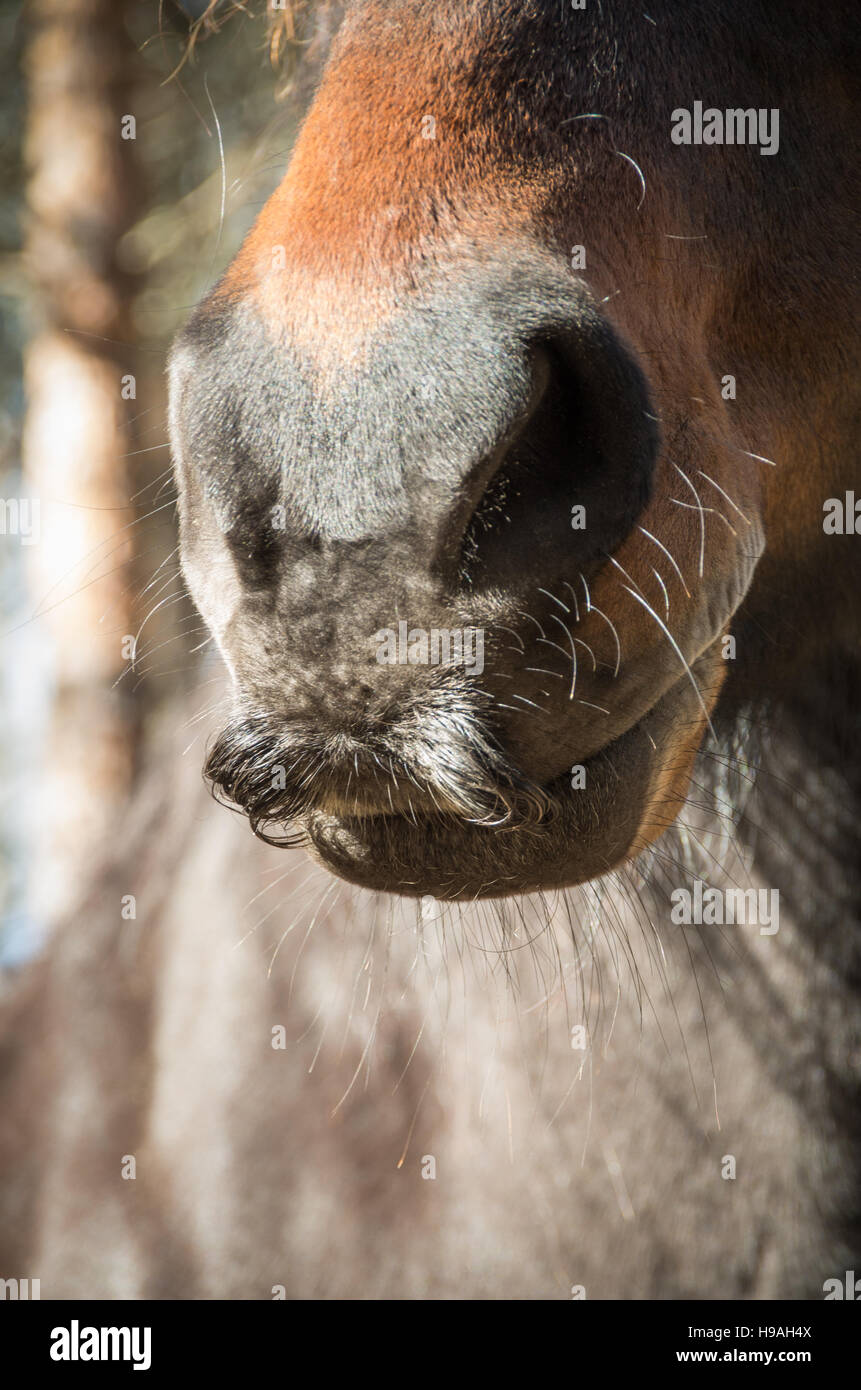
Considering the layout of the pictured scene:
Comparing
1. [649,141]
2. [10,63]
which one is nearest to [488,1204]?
[649,141]

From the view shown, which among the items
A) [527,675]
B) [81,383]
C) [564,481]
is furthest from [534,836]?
[81,383]

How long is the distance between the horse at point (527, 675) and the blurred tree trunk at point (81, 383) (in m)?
1.95

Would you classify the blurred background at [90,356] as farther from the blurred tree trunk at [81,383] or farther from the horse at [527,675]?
the horse at [527,675]

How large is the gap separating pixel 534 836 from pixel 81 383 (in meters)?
3.56

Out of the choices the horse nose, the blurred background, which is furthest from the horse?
the blurred background

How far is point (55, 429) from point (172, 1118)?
2877 millimetres

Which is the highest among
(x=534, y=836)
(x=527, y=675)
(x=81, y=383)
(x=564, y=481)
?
(x=81, y=383)

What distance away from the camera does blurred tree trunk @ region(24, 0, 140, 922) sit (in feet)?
12.9

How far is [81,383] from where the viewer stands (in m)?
4.11

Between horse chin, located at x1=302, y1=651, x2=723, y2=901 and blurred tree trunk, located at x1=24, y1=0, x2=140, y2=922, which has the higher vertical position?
blurred tree trunk, located at x1=24, y1=0, x2=140, y2=922

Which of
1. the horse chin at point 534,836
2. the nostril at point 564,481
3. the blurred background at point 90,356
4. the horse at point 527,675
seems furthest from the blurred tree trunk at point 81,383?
the nostril at point 564,481

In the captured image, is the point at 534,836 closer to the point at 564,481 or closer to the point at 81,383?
the point at 564,481

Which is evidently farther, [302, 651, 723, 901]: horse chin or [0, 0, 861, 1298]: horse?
[302, 651, 723, 901]: horse chin

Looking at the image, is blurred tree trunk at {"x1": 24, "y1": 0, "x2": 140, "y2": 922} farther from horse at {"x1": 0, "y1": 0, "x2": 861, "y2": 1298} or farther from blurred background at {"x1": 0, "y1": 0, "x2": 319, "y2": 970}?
horse at {"x1": 0, "y1": 0, "x2": 861, "y2": 1298}
